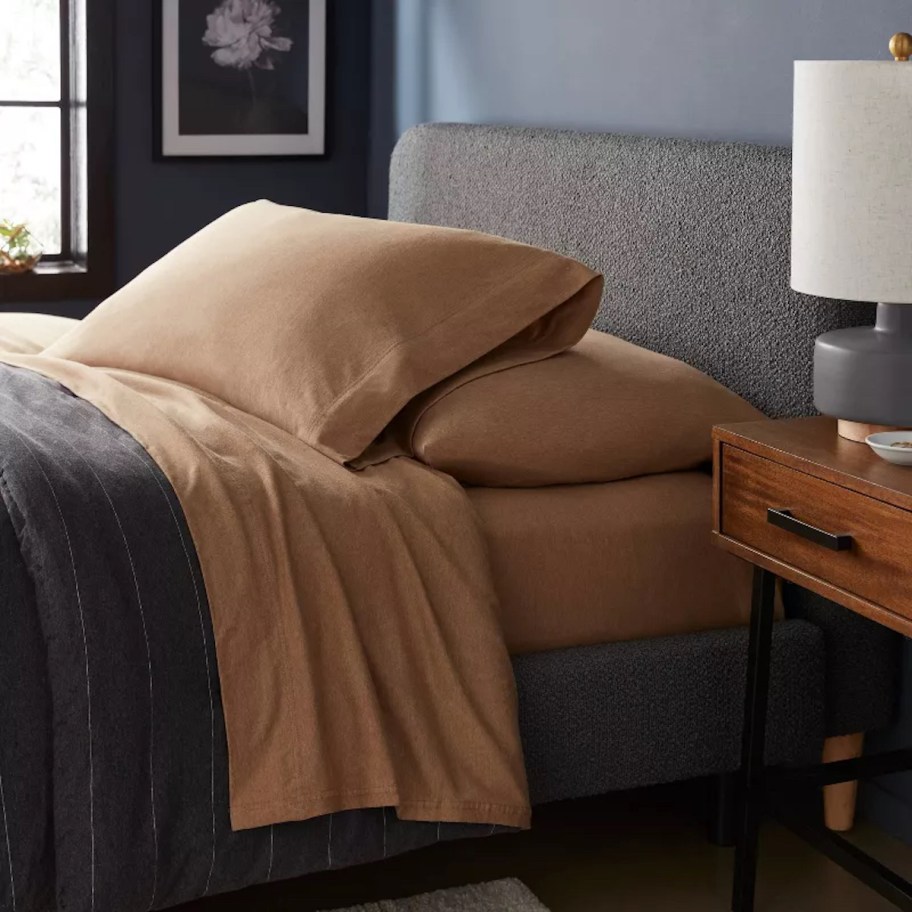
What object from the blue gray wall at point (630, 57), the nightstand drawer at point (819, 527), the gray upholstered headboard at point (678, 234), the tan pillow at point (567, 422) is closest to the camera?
the nightstand drawer at point (819, 527)

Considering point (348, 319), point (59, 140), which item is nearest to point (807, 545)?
point (348, 319)

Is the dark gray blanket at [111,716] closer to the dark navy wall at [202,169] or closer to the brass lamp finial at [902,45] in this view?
the brass lamp finial at [902,45]

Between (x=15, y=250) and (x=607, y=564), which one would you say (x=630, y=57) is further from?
(x=15, y=250)

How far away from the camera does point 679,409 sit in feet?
8.25

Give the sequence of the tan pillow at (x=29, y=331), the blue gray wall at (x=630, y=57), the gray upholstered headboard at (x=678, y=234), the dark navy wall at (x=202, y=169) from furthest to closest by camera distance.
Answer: the dark navy wall at (x=202, y=169) < the tan pillow at (x=29, y=331) < the blue gray wall at (x=630, y=57) < the gray upholstered headboard at (x=678, y=234)

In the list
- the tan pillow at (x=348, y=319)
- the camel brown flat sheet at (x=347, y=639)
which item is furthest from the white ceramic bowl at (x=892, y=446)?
the tan pillow at (x=348, y=319)

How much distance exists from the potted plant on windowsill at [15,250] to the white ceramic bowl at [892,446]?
2.92 meters

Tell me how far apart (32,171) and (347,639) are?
9.31 feet

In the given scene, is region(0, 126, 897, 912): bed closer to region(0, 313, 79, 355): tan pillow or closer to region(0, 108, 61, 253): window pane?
region(0, 313, 79, 355): tan pillow

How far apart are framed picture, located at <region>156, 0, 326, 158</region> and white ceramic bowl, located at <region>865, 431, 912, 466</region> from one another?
290cm

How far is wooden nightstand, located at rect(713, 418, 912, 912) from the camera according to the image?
193 centimetres

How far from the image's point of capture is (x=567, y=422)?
244cm

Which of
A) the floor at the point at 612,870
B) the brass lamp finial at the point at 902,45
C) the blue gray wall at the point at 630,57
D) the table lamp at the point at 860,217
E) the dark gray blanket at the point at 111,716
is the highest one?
the blue gray wall at the point at 630,57

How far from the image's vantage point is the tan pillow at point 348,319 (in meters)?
2.48
